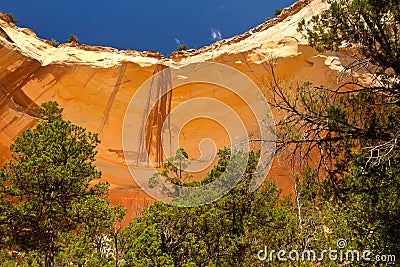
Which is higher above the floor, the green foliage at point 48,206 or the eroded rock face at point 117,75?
the eroded rock face at point 117,75

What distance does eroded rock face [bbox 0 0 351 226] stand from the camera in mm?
13922

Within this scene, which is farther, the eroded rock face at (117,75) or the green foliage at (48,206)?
the eroded rock face at (117,75)

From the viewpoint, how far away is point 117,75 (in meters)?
14.9

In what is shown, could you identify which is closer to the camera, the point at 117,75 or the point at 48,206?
the point at 48,206

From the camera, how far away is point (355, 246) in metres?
5.51

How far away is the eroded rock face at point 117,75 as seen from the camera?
45.7 feet

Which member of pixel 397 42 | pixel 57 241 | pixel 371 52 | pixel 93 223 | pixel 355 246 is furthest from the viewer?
pixel 57 241

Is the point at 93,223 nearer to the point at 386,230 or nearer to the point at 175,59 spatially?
the point at 386,230

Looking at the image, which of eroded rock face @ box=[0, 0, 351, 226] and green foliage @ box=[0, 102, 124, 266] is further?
eroded rock face @ box=[0, 0, 351, 226]

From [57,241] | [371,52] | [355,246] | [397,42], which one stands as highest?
[397,42]

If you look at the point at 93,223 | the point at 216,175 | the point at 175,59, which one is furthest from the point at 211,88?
the point at 93,223

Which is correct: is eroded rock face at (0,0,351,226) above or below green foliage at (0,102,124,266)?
above

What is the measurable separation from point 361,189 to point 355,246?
40.3 inches

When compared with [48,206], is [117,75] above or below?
above
